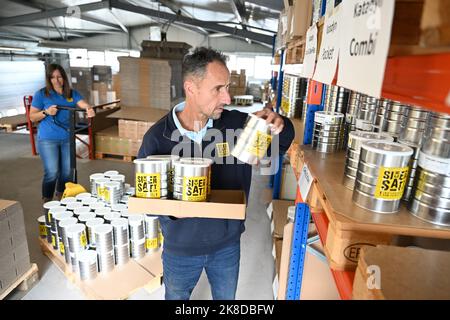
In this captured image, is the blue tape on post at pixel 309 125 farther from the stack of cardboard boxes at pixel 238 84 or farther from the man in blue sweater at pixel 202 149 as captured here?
the stack of cardboard boxes at pixel 238 84

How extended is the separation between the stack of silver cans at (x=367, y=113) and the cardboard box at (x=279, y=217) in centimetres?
196

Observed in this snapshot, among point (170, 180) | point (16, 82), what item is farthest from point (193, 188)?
point (16, 82)

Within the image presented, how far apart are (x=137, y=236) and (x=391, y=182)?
2428mm

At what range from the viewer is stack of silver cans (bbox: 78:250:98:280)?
2.51 meters

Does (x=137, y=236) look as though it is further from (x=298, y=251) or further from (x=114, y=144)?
(x=114, y=144)

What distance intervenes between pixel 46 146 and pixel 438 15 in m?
4.02

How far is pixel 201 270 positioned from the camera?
1.83m

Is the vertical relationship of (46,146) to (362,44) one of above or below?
below

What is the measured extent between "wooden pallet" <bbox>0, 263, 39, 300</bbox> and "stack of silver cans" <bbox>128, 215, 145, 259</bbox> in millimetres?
781

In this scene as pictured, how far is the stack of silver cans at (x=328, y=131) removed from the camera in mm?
1395
